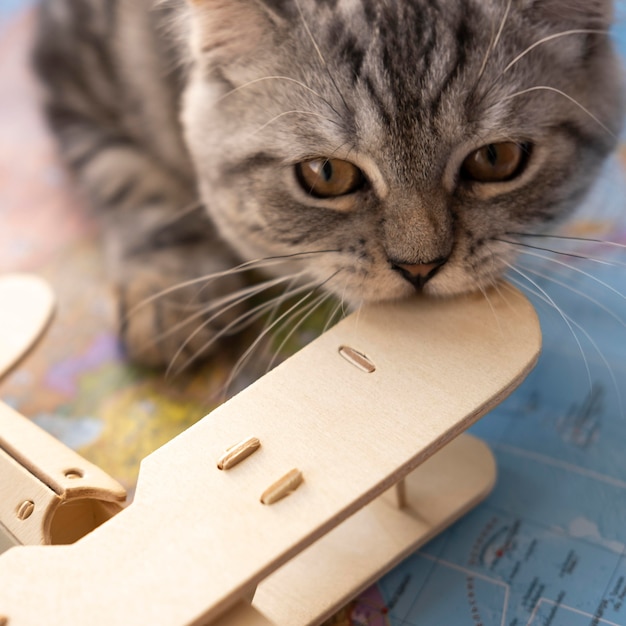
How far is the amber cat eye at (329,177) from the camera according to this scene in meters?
0.95

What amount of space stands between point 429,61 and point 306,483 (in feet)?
1.60

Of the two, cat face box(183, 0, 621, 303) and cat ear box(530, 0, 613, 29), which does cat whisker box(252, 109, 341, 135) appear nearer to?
cat face box(183, 0, 621, 303)

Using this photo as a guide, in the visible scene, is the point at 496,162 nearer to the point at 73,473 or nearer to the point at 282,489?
the point at 282,489

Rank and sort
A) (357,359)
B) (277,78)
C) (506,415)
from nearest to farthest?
(357,359) → (277,78) → (506,415)

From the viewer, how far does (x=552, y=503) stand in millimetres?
1031

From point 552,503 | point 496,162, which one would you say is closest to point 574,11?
point 496,162

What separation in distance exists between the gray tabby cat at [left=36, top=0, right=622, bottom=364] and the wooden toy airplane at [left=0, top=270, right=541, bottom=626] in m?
0.09

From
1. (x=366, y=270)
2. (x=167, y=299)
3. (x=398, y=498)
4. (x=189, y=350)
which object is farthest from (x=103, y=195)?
(x=398, y=498)

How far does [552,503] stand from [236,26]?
72cm

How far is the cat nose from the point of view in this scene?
92cm

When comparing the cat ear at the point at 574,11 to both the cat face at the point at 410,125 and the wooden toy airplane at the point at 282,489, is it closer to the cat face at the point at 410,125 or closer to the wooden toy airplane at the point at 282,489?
the cat face at the point at 410,125

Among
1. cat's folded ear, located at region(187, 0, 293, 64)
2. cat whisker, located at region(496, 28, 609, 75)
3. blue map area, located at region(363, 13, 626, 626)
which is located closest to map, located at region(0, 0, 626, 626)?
blue map area, located at region(363, 13, 626, 626)

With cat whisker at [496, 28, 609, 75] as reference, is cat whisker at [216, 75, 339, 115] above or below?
above

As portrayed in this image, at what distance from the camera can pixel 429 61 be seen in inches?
35.9
